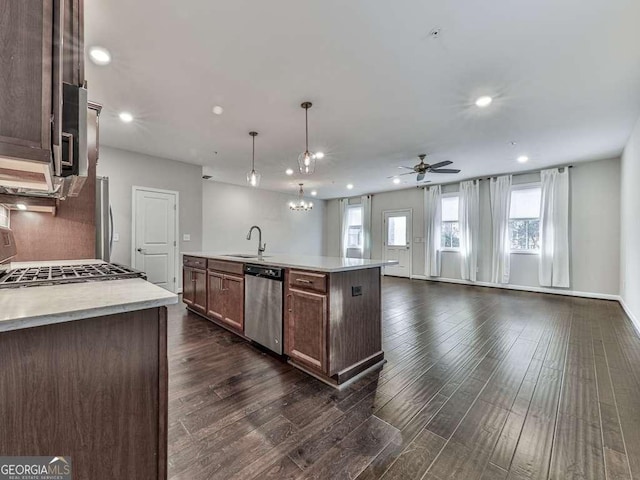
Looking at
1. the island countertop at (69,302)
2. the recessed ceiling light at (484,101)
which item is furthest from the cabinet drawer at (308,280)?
the recessed ceiling light at (484,101)

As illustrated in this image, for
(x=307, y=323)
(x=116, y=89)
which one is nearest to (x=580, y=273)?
(x=307, y=323)

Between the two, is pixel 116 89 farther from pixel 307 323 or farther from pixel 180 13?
pixel 307 323

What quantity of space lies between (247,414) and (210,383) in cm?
52

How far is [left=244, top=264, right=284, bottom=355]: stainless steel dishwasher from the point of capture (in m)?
2.49

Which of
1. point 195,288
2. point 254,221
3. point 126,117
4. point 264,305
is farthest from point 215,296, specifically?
point 254,221

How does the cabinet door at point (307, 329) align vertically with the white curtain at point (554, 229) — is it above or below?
below

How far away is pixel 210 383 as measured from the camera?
82.5 inches

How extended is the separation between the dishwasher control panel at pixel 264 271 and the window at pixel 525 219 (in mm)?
5726

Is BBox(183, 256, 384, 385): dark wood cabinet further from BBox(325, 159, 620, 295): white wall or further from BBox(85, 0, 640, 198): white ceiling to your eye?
BBox(325, 159, 620, 295): white wall

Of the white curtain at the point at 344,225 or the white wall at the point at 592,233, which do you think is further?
the white curtain at the point at 344,225

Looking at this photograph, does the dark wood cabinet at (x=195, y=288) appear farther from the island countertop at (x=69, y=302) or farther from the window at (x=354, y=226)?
the window at (x=354, y=226)

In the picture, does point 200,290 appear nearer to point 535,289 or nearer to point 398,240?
point 398,240

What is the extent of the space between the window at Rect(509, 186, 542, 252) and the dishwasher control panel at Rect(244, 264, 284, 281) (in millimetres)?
5726

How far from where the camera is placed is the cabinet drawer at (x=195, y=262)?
142 inches
